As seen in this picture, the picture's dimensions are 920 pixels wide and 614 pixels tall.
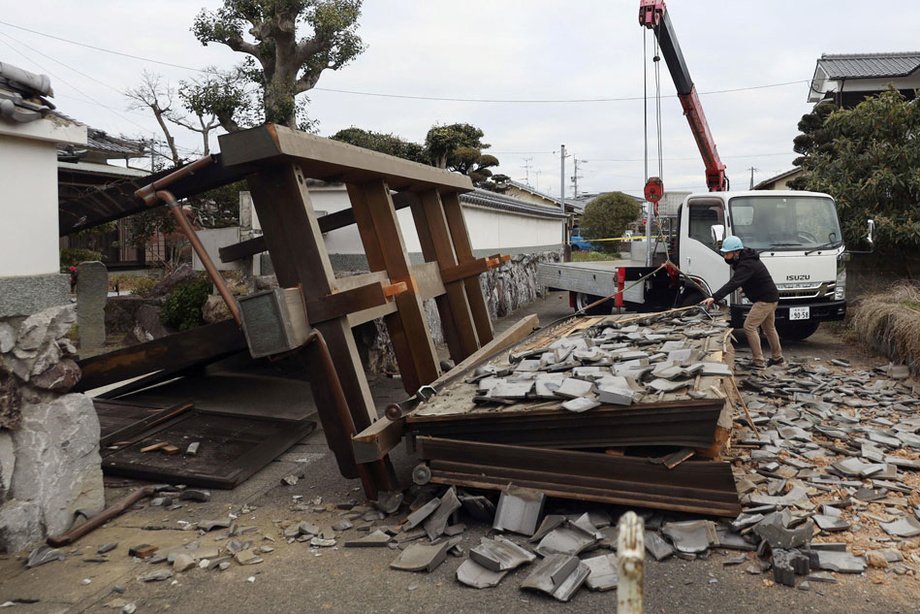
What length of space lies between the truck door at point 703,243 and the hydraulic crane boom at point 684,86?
400 cm

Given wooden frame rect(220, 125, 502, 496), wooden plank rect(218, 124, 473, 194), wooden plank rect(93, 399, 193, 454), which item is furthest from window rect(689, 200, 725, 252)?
wooden plank rect(93, 399, 193, 454)

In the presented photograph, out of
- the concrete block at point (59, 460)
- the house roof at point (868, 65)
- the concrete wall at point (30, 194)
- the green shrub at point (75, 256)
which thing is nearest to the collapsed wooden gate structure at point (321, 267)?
the concrete wall at point (30, 194)

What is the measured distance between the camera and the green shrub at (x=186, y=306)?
9.31 meters

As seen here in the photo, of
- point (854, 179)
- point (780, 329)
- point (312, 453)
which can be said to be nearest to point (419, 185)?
point (312, 453)

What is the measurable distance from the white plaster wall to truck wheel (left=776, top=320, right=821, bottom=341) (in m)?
9.92

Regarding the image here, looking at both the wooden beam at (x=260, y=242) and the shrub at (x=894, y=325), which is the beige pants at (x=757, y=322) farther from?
the wooden beam at (x=260, y=242)

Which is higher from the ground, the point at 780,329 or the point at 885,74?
the point at 885,74

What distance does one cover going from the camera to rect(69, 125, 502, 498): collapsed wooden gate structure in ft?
14.5

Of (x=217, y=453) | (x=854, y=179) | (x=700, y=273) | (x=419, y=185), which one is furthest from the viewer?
(x=854, y=179)

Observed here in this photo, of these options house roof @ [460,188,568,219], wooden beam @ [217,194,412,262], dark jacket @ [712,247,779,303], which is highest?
house roof @ [460,188,568,219]

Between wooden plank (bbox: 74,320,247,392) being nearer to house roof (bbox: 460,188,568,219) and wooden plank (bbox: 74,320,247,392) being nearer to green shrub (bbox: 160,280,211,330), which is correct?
green shrub (bbox: 160,280,211,330)

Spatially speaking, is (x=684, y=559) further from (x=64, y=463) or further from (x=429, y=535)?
(x=64, y=463)

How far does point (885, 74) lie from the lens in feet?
77.3

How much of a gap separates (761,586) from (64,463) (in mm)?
3929
